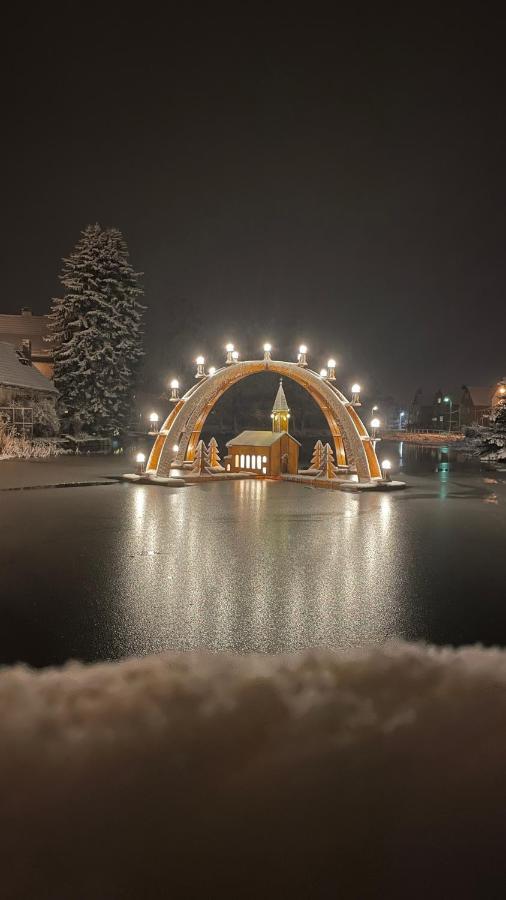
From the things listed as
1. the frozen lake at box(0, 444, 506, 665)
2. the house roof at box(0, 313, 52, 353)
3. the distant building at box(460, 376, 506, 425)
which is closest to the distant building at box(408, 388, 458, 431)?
the distant building at box(460, 376, 506, 425)

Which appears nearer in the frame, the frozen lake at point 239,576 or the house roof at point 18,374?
the frozen lake at point 239,576

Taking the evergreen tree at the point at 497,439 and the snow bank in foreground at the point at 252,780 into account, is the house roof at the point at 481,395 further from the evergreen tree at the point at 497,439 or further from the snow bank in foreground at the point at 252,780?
the snow bank in foreground at the point at 252,780

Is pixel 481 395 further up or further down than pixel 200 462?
further up

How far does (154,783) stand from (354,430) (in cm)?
1702

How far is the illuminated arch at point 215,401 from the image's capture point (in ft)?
65.7

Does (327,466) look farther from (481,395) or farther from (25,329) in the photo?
(481,395)

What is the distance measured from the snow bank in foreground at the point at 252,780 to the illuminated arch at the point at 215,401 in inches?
592

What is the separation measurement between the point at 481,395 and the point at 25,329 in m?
53.2

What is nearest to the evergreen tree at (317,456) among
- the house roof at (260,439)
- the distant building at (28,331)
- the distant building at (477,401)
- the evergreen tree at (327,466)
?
the house roof at (260,439)

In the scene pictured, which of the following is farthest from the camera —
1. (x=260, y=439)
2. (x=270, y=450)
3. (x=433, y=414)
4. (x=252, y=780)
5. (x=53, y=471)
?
(x=433, y=414)

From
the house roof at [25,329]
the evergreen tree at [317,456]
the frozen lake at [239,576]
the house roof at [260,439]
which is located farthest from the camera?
the house roof at [25,329]

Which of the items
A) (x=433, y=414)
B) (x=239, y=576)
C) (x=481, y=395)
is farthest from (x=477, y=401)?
(x=239, y=576)

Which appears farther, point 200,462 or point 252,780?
point 200,462

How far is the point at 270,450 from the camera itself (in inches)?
886
